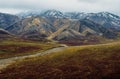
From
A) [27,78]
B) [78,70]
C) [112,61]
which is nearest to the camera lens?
[27,78]

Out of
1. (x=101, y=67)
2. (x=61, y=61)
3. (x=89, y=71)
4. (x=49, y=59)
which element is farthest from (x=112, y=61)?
(x=49, y=59)

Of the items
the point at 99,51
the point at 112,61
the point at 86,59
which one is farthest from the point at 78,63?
the point at 99,51

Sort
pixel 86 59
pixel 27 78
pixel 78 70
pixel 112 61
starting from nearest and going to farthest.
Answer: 1. pixel 27 78
2. pixel 78 70
3. pixel 112 61
4. pixel 86 59

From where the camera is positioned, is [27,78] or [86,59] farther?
[86,59]

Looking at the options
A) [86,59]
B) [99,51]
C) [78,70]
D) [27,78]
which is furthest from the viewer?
[99,51]

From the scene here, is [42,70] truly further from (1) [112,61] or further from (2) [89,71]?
(1) [112,61]

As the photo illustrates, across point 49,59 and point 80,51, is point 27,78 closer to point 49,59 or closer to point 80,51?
point 49,59
